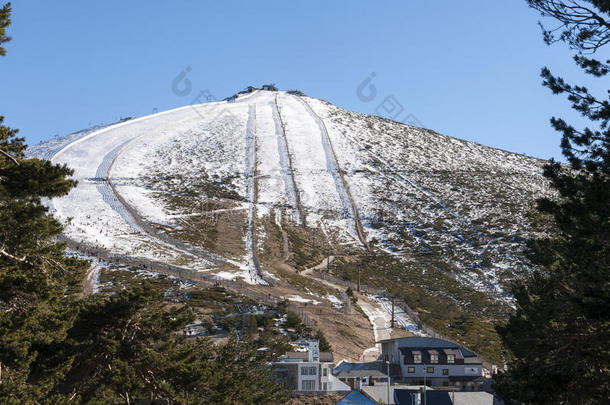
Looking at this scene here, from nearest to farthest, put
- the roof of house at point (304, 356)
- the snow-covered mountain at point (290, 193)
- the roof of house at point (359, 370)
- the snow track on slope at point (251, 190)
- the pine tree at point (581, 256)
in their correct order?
the pine tree at point (581, 256) < the roof of house at point (304, 356) < the roof of house at point (359, 370) < the snow track on slope at point (251, 190) < the snow-covered mountain at point (290, 193)

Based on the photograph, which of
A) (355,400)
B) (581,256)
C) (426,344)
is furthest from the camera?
(426,344)

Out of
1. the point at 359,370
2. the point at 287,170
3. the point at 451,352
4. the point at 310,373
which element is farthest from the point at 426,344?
the point at 287,170

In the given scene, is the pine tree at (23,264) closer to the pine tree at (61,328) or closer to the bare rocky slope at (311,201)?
the pine tree at (61,328)

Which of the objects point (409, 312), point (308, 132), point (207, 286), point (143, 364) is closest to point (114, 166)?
point (308, 132)

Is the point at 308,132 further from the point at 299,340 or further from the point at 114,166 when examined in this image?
the point at 299,340

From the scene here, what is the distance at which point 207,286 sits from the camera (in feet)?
183

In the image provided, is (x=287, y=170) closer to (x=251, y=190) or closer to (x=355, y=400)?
(x=251, y=190)

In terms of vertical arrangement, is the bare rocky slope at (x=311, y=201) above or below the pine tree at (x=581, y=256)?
above

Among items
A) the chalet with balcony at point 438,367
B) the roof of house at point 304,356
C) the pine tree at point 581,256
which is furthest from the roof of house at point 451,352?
the pine tree at point 581,256

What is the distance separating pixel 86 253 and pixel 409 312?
1408 inches

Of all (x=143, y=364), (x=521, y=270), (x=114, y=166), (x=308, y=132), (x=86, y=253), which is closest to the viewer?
(x=143, y=364)

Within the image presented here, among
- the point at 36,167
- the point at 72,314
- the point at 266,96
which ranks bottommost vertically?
the point at 72,314

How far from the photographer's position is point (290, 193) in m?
104

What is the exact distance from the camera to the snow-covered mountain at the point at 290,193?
75438mm
